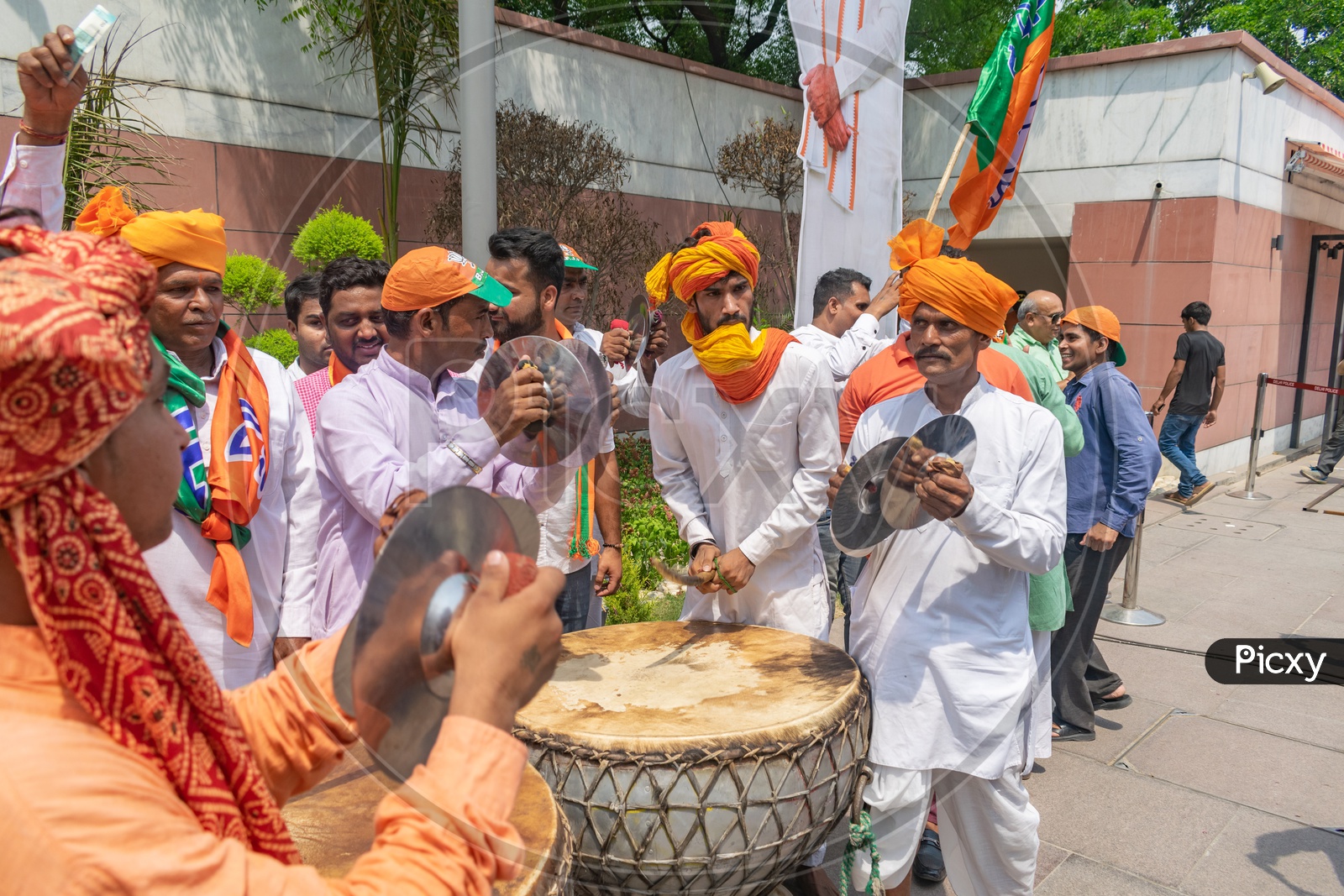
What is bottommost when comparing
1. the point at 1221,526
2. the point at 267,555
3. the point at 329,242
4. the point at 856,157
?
the point at 1221,526

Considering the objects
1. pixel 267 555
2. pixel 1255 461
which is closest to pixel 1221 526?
pixel 1255 461

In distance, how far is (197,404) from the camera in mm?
2291

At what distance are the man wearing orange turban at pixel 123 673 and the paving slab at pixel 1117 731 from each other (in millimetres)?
3696

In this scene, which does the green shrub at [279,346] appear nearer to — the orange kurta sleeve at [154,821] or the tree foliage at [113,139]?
the tree foliage at [113,139]

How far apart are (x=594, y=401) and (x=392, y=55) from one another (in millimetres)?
6217

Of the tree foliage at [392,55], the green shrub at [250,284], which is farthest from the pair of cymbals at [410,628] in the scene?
the tree foliage at [392,55]

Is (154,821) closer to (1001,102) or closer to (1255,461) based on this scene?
(1001,102)

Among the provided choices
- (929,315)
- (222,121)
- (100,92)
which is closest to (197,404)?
(929,315)

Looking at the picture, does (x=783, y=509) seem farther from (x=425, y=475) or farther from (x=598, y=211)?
(x=598, y=211)

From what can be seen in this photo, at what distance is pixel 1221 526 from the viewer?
28.0ft

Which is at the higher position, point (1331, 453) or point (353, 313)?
point (353, 313)

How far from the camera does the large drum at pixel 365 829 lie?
5.02 ft

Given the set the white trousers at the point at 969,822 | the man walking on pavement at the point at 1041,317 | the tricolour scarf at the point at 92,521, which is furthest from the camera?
the man walking on pavement at the point at 1041,317

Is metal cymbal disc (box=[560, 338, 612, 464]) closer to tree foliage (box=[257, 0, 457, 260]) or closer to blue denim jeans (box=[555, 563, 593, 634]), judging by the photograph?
blue denim jeans (box=[555, 563, 593, 634])
